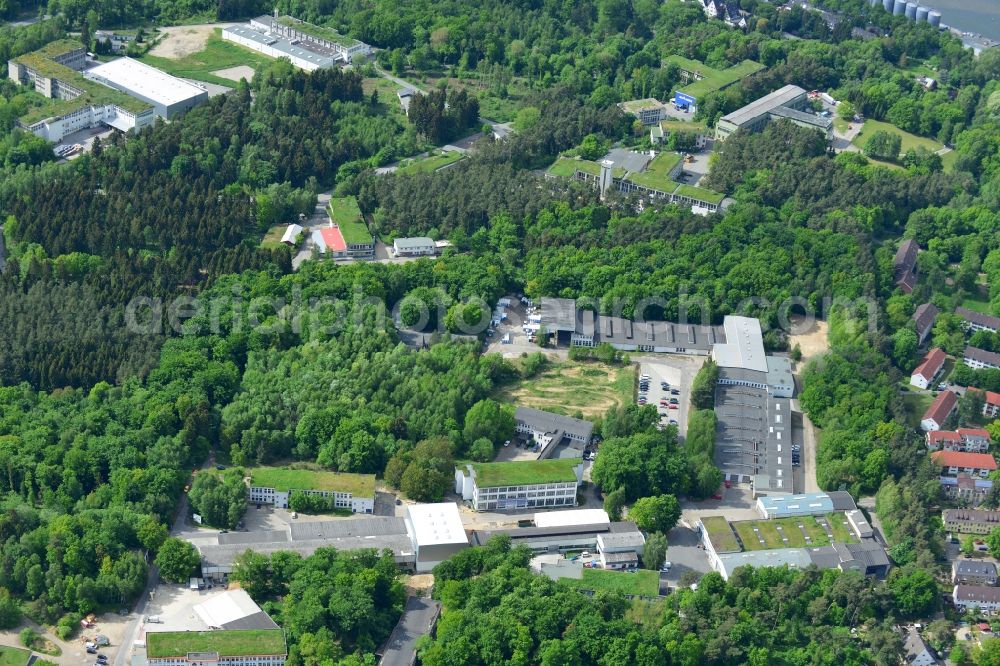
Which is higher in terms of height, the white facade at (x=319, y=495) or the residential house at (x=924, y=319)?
the residential house at (x=924, y=319)

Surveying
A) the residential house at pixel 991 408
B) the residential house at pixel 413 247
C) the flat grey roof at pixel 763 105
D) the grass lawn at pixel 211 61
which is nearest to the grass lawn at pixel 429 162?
the residential house at pixel 413 247

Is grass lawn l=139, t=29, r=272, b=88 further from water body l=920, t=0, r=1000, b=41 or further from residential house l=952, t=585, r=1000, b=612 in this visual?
residential house l=952, t=585, r=1000, b=612

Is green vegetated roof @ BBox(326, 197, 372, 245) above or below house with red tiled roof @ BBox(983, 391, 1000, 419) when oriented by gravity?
above

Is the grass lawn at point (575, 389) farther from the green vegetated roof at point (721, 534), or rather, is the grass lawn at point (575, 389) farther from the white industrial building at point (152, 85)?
the white industrial building at point (152, 85)

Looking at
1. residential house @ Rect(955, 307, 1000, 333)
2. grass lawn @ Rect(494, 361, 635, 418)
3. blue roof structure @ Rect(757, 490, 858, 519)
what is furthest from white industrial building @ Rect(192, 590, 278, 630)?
residential house @ Rect(955, 307, 1000, 333)

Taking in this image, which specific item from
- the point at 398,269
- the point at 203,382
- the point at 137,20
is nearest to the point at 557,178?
the point at 398,269

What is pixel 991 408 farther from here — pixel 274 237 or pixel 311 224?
pixel 274 237

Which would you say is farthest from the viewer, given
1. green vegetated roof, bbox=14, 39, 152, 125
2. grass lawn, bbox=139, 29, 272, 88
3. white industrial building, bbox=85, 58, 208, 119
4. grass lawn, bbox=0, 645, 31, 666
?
grass lawn, bbox=139, 29, 272, 88
